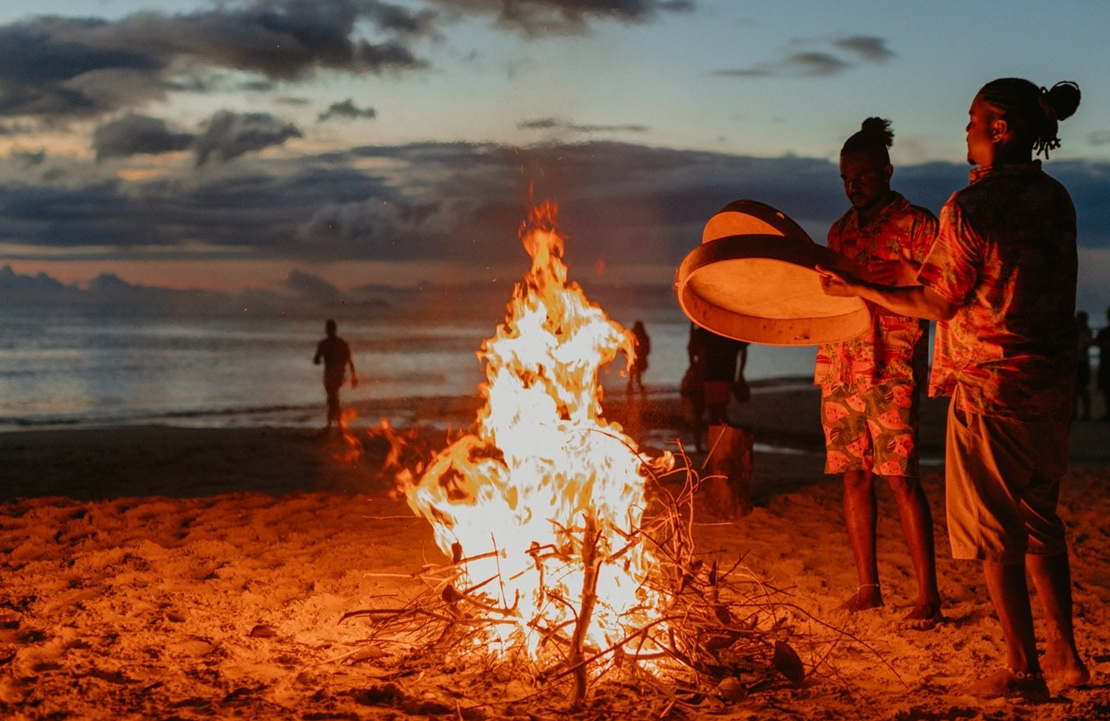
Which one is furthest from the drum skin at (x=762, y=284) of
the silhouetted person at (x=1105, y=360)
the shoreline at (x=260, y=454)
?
the silhouetted person at (x=1105, y=360)

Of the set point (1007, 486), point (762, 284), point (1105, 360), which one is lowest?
point (1105, 360)

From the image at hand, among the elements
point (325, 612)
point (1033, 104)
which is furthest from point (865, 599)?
point (325, 612)

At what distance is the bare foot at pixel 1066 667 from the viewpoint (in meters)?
3.62

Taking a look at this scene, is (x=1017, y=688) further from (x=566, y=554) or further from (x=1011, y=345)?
(x=566, y=554)

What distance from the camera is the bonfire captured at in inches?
149

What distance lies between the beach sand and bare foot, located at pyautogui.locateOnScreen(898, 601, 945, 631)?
0.08 metres

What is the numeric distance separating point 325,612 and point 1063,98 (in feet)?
13.3

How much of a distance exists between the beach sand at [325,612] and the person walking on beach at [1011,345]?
46 cm

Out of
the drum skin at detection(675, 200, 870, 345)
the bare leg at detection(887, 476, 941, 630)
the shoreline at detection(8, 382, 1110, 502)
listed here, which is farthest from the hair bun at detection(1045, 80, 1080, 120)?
the shoreline at detection(8, 382, 1110, 502)

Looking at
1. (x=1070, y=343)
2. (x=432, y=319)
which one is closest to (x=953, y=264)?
(x=1070, y=343)

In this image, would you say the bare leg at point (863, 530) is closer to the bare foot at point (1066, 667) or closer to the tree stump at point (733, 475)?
the bare foot at point (1066, 667)

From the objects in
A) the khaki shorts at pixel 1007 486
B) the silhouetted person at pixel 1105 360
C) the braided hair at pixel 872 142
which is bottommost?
the silhouetted person at pixel 1105 360

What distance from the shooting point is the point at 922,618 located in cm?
453

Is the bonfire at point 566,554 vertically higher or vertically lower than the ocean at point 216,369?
higher
